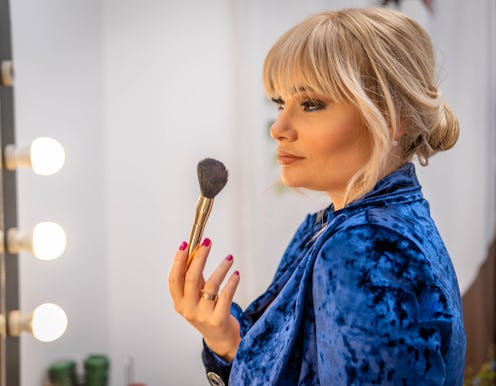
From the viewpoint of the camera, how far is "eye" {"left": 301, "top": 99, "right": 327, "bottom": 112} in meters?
0.63

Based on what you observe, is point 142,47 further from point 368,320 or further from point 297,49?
point 368,320

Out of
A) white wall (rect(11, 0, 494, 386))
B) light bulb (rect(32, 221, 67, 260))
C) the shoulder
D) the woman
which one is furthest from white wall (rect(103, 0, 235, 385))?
the shoulder

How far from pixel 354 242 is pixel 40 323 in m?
0.62

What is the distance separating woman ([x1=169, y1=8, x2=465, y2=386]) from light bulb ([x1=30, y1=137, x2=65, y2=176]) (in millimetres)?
431

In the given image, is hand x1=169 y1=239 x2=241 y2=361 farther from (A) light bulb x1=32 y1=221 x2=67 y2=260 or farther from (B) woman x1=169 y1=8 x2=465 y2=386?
(A) light bulb x1=32 y1=221 x2=67 y2=260

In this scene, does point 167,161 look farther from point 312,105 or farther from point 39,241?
point 312,105

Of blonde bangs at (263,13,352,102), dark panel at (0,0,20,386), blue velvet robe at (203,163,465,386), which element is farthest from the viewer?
dark panel at (0,0,20,386)

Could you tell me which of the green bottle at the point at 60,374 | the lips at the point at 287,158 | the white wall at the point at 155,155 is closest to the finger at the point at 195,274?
the lips at the point at 287,158

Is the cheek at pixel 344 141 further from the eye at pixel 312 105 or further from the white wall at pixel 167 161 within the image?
the white wall at pixel 167 161

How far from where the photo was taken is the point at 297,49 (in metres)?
0.63

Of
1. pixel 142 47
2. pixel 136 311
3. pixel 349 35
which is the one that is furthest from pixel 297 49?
pixel 136 311

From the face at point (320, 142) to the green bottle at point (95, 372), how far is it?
860 mm

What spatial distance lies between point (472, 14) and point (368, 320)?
1458 millimetres

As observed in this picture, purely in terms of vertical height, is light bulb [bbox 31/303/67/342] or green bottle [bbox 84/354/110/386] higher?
light bulb [bbox 31/303/67/342]
